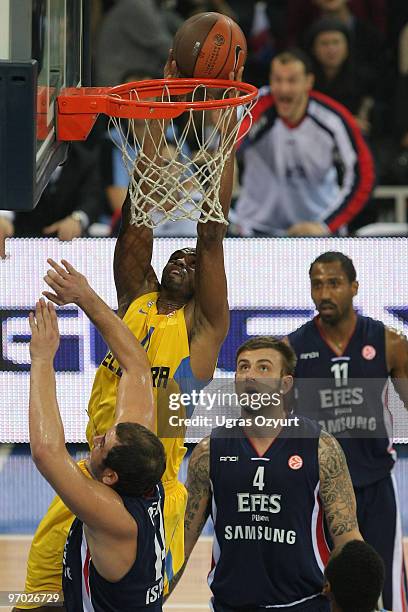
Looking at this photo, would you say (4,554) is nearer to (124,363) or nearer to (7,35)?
(124,363)

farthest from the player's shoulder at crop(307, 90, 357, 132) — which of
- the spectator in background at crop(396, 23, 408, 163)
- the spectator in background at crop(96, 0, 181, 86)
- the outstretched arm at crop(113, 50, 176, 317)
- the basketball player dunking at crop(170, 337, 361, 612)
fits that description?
the basketball player dunking at crop(170, 337, 361, 612)

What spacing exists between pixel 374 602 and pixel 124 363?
140 cm

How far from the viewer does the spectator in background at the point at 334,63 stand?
10.5 m

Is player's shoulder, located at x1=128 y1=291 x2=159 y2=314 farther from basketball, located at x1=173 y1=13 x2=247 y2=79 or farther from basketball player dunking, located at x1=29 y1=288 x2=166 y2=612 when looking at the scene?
basketball player dunking, located at x1=29 y1=288 x2=166 y2=612

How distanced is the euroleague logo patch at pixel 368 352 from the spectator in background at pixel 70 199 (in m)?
2.43

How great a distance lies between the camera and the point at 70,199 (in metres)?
9.42

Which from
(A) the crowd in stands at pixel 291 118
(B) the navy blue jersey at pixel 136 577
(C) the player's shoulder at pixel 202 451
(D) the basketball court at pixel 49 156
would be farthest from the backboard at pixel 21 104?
(A) the crowd in stands at pixel 291 118

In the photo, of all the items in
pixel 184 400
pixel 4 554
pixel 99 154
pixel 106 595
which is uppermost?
pixel 99 154

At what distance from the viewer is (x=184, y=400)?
5965mm

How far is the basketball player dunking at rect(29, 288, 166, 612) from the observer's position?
4090 millimetres

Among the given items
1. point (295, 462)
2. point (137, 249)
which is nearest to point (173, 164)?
point (137, 249)

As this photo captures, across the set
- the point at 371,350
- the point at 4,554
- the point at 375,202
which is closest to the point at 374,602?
the point at 371,350

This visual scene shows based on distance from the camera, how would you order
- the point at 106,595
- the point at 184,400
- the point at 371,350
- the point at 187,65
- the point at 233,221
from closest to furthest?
1. the point at 106,595
2. the point at 187,65
3. the point at 184,400
4. the point at 371,350
5. the point at 233,221

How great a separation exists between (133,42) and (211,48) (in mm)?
5777
